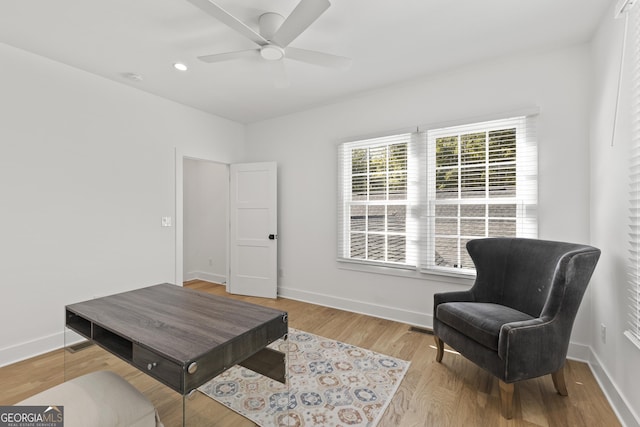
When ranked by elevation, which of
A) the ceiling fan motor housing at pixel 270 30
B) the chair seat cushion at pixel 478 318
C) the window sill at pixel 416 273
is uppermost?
the ceiling fan motor housing at pixel 270 30

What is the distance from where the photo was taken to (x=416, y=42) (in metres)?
2.39

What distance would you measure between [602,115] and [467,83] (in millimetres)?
1152

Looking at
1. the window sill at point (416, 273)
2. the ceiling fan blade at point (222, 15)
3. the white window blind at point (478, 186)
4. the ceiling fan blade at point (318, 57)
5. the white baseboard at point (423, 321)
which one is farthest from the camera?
the window sill at point (416, 273)

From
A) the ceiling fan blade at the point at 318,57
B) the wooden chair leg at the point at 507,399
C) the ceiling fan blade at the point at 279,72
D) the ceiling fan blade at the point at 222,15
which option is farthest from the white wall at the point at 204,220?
the wooden chair leg at the point at 507,399

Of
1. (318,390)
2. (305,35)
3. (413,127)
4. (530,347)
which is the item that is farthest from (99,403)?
(413,127)

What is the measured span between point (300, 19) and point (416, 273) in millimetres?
2647

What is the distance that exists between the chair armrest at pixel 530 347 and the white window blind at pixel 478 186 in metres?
1.08

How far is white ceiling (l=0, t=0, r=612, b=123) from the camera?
1974 mm

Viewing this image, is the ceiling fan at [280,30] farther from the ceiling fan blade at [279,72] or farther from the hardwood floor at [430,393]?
the hardwood floor at [430,393]

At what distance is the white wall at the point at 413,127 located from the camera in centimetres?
242

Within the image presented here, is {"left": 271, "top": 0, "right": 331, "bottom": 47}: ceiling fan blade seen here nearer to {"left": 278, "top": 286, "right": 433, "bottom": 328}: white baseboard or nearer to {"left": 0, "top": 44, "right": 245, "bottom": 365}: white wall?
{"left": 0, "top": 44, "right": 245, "bottom": 365}: white wall

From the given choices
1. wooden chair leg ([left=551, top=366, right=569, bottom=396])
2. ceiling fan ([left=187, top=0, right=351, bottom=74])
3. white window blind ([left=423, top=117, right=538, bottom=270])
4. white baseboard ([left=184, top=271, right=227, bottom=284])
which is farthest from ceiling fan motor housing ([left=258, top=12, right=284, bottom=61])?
white baseboard ([left=184, top=271, right=227, bottom=284])

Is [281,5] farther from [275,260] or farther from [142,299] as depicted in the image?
[275,260]

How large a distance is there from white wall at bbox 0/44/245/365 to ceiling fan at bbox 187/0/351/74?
1665mm
